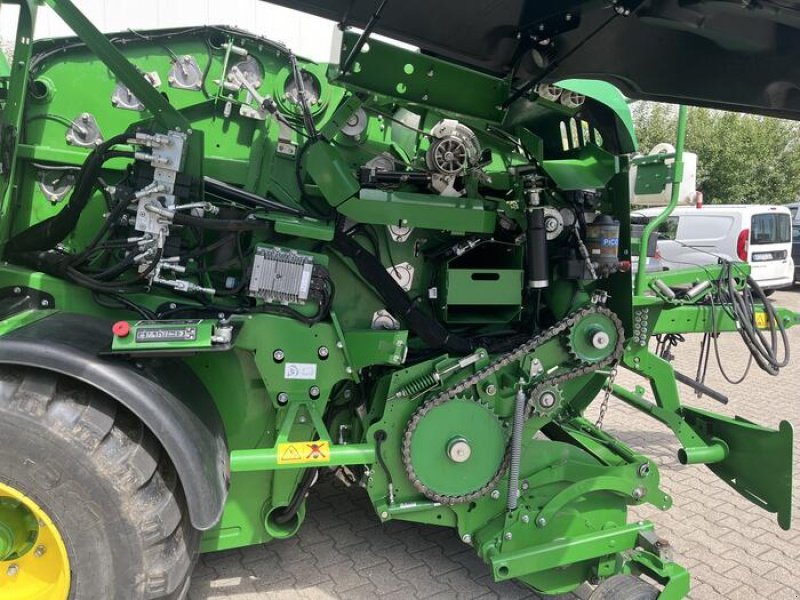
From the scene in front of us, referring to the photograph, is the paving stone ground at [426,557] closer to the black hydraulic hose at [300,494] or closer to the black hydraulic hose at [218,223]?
the black hydraulic hose at [300,494]

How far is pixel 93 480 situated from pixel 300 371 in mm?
891

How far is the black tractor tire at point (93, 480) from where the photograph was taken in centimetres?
214

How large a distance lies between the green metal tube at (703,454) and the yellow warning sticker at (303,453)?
1.89 metres

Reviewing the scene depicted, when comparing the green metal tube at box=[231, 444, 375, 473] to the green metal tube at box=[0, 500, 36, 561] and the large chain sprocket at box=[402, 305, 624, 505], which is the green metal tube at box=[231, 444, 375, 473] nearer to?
the large chain sprocket at box=[402, 305, 624, 505]

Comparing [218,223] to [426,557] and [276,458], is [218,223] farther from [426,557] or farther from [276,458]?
[426,557]

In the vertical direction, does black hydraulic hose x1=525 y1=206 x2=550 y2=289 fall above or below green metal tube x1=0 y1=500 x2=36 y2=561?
above

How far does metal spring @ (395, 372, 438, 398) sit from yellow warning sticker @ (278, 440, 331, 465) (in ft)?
1.37

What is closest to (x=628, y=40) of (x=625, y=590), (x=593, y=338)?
(x=593, y=338)

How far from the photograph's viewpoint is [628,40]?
7.48 ft

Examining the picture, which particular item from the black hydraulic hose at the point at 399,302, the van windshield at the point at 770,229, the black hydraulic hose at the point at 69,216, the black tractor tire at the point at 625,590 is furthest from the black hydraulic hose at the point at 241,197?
the van windshield at the point at 770,229

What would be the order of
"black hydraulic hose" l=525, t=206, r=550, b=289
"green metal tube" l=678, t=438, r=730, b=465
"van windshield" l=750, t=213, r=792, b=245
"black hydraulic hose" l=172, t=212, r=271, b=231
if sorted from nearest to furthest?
1. "black hydraulic hose" l=172, t=212, r=271, b=231
2. "black hydraulic hose" l=525, t=206, r=550, b=289
3. "green metal tube" l=678, t=438, r=730, b=465
4. "van windshield" l=750, t=213, r=792, b=245

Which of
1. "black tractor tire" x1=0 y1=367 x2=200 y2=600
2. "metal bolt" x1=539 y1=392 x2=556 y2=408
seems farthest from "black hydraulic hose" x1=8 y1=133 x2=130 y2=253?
"metal bolt" x1=539 y1=392 x2=556 y2=408

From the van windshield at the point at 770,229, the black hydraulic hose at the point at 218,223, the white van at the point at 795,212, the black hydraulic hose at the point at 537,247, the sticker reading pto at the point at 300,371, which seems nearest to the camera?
the black hydraulic hose at the point at 218,223

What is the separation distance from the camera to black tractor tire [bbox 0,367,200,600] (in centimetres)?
214
